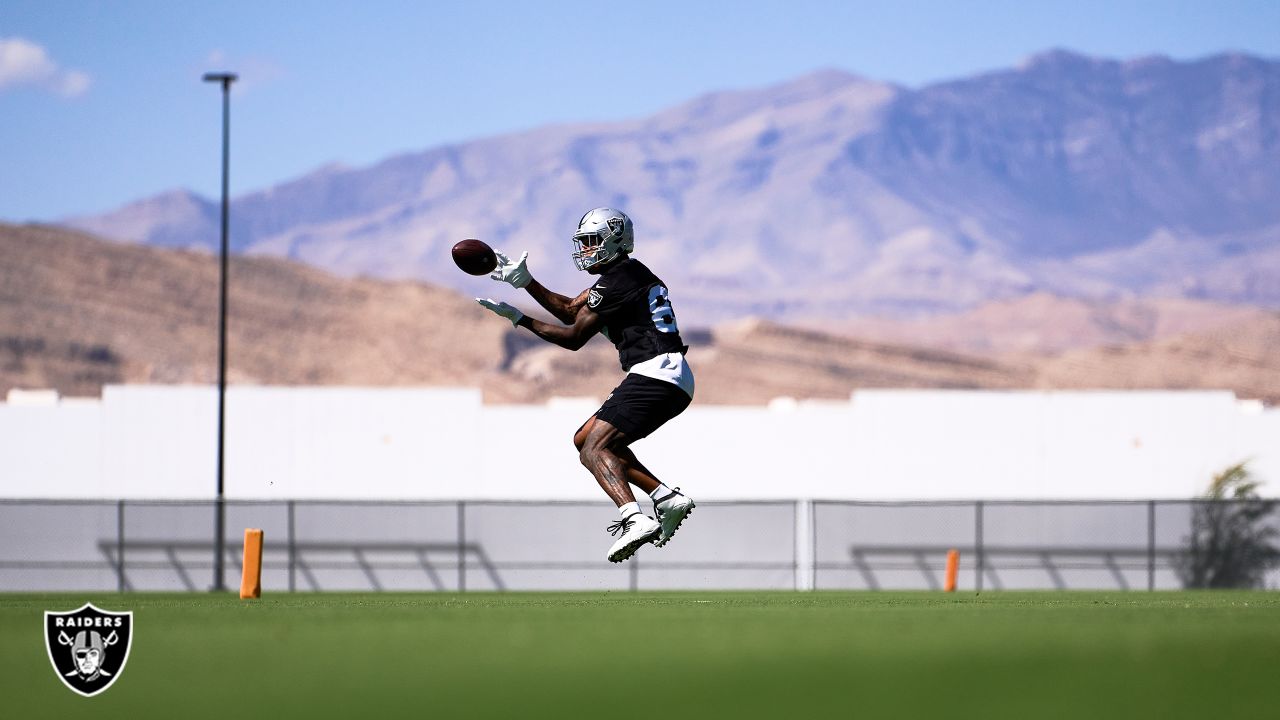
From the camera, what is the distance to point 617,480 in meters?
11.1

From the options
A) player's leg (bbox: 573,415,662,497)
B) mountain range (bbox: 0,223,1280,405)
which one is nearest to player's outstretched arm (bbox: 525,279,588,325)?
player's leg (bbox: 573,415,662,497)

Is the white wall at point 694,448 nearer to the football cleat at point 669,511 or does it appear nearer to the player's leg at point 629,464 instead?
the football cleat at point 669,511

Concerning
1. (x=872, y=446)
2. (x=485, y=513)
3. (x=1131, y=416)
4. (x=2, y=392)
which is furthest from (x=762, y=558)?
(x=2, y=392)

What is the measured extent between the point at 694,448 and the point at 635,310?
1580 inches

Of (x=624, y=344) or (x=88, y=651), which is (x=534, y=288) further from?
(x=88, y=651)

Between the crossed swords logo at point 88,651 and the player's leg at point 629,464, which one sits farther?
the player's leg at point 629,464

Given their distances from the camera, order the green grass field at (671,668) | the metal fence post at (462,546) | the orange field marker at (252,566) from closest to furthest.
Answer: the green grass field at (671,668), the orange field marker at (252,566), the metal fence post at (462,546)

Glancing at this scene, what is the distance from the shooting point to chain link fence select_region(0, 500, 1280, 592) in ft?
144

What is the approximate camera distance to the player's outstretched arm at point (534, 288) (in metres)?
11.1

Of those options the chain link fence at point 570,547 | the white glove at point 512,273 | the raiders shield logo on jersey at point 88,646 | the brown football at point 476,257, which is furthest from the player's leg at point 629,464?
the chain link fence at point 570,547

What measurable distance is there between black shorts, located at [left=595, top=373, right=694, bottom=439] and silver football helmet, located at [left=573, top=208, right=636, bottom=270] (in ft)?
2.49

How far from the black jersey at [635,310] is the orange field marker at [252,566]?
553 cm

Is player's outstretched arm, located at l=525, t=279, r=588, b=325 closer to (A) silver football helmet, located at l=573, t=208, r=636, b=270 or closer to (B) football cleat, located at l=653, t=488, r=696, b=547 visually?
(A) silver football helmet, located at l=573, t=208, r=636, b=270

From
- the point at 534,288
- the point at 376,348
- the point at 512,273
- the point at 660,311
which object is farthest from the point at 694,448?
the point at 376,348
